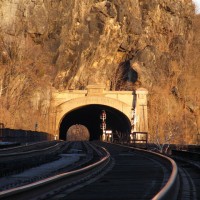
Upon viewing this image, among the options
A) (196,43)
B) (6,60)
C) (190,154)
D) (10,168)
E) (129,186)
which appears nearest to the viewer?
(129,186)

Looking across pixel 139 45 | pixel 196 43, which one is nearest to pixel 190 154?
pixel 139 45

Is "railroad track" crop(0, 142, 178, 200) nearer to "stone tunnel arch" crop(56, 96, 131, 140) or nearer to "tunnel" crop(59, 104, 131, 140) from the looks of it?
"stone tunnel arch" crop(56, 96, 131, 140)

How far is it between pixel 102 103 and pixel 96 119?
676 inches

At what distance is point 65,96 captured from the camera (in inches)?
2384

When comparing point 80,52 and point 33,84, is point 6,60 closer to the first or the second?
point 33,84

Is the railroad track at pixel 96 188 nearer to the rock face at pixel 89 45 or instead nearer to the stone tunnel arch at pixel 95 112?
the rock face at pixel 89 45

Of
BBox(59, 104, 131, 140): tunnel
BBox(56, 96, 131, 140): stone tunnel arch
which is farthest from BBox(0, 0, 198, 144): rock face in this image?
BBox(59, 104, 131, 140): tunnel

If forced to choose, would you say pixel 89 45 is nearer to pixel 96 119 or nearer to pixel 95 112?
pixel 95 112

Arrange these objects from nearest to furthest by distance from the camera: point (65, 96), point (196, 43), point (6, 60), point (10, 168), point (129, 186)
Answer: point (129, 186) → point (10, 168) → point (6, 60) → point (65, 96) → point (196, 43)

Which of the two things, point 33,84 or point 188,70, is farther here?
point 188,70

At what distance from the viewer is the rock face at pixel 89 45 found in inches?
2181

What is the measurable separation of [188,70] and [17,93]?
31.8 metres

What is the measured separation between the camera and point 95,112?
71.9 m

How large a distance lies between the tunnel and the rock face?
4.22 metres
